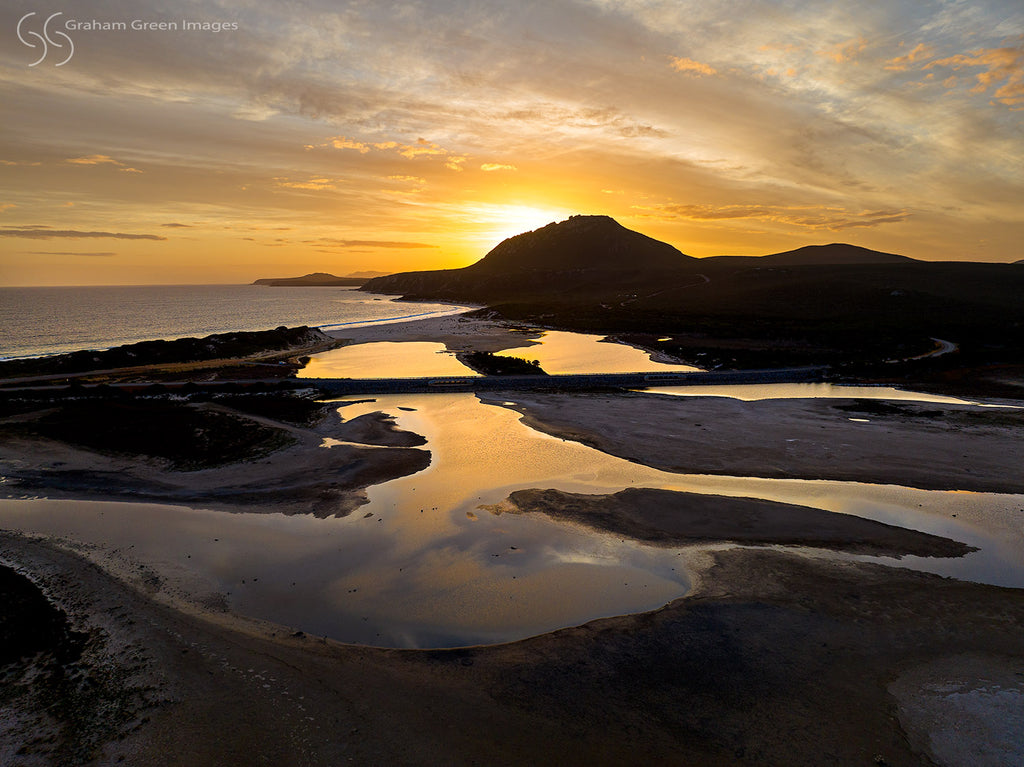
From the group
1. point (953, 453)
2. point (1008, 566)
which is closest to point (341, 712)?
point (1008, 566)

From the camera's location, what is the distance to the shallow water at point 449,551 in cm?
1661

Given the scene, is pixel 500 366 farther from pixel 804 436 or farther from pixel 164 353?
pixel 164 353

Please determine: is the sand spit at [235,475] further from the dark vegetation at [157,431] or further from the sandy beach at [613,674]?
the sandy beach at [613,674]

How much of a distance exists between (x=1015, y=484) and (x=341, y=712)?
3288 centimetres

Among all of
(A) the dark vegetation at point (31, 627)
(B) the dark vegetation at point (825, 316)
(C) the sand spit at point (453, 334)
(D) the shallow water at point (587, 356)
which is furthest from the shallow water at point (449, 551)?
(C) the sand spit at point (453, 334)

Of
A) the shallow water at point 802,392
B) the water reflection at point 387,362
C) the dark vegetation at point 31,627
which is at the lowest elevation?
the dark vegetation at point 31,627

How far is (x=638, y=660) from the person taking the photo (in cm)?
1414

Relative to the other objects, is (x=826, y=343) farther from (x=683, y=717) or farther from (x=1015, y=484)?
(x=683, y=717)

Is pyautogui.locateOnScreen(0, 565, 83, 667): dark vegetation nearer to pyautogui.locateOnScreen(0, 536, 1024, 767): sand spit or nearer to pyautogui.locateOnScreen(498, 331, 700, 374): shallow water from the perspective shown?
pyautogui.locateOnScreen(0, 536, 1024, 767): sand spit

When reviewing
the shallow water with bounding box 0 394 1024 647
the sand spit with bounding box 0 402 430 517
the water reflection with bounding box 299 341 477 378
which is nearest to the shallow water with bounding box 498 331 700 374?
the water reflection with bounding box 299 341 477 378

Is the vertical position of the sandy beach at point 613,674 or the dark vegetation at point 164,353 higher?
the dark vegetation at point 164,353

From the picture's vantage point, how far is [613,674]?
1368 centimetres

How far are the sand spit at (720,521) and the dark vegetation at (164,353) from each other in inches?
2650

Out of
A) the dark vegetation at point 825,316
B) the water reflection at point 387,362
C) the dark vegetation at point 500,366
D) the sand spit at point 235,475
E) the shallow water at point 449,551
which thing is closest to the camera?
the shallow water at point 449,551
